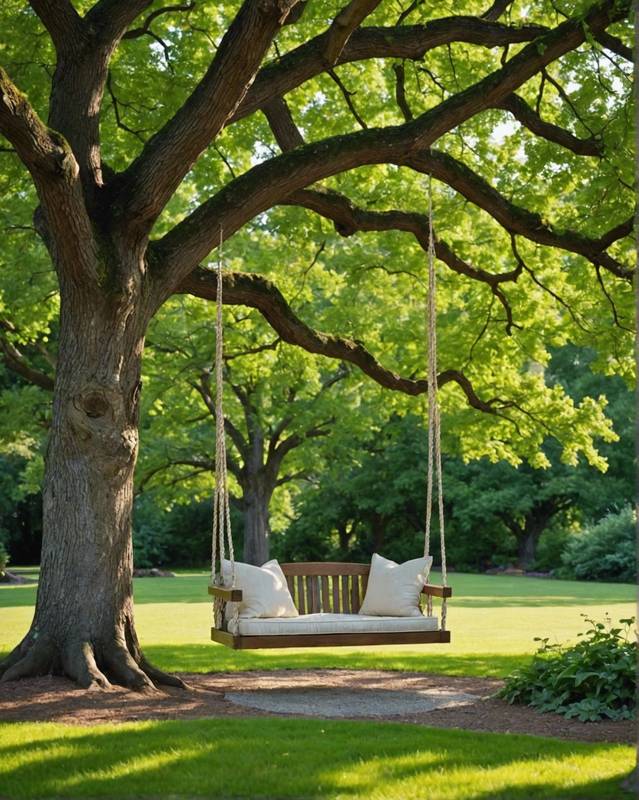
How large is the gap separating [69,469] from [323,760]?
122 inches

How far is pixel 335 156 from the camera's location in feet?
27.7

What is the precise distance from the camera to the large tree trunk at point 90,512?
24.5ft

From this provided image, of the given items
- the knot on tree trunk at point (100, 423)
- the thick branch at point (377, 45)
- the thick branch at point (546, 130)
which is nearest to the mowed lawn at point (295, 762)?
the knot on tree trunk at point (100, 423)

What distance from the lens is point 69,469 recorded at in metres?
7.63

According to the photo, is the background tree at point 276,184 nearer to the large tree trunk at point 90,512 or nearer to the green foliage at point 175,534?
the large tree trunk at point 90,512

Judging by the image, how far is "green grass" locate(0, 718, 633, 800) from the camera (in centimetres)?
480

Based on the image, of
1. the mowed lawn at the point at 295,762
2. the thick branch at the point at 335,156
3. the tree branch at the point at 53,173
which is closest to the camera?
the mowed lawn at the point at 295,762

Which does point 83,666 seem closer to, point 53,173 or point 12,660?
point 12,660

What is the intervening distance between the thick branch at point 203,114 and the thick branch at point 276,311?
1510 mm

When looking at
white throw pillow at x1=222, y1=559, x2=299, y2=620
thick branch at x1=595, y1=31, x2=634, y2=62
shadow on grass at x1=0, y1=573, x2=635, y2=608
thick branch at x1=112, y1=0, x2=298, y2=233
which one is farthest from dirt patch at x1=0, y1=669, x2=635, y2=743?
shadow on grass at x1=0, y1=573, x2=635, y2=608

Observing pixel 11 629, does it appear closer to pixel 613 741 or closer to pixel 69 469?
pixel 69 469

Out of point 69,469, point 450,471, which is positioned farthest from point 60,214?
point 450,471

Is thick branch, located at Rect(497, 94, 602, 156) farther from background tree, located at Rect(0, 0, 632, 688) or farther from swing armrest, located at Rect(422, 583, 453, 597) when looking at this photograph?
swing armrest, located at Rect(422, 583, 453, 597)

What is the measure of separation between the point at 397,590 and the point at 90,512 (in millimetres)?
2715
